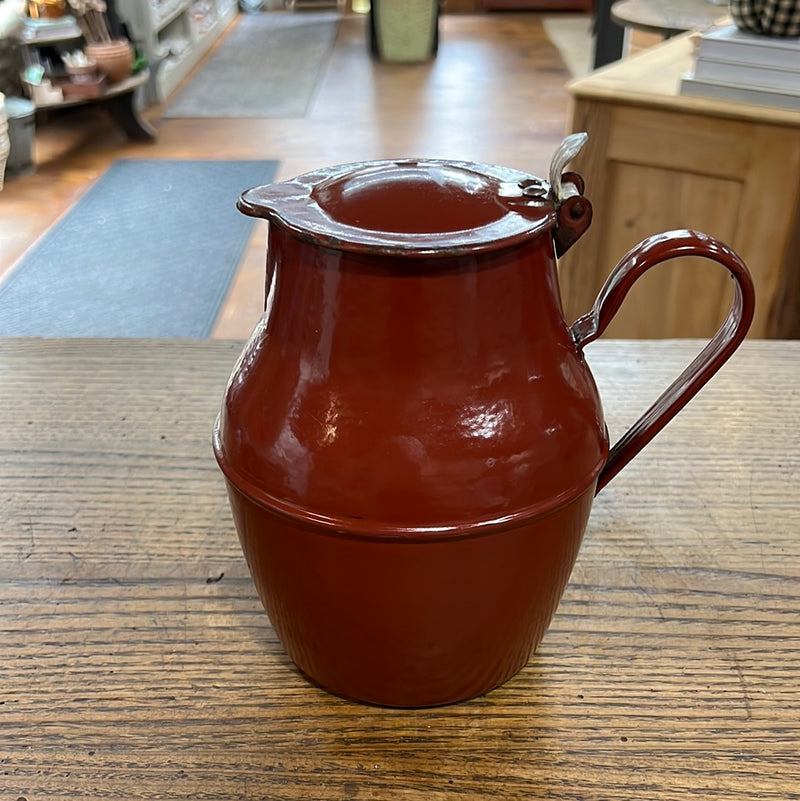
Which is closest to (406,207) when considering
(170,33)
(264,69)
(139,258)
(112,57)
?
(139,258)

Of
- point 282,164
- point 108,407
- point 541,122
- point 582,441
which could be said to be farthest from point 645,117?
point 541,122

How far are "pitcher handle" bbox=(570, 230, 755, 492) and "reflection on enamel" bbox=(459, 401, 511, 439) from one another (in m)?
0.08

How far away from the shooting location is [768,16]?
1350mm

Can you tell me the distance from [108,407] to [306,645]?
14.8 inches

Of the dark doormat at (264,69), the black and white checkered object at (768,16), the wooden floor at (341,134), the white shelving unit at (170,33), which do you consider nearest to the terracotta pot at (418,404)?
the black and white checkered object at (768,16)

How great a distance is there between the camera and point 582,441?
0.46 metres

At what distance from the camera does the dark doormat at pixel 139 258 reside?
7.16 ft

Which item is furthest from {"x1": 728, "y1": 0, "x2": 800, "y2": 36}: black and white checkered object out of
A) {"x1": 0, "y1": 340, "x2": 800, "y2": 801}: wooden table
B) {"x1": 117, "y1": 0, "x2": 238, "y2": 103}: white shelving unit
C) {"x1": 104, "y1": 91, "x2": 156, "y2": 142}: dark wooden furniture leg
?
{"x1": 117, "y1": 0, "x2": 238, "y2": 103}: white shelving unit

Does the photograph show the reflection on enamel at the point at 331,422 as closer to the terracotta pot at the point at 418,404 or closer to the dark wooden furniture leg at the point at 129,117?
the terracotta pot at the point at 418,404

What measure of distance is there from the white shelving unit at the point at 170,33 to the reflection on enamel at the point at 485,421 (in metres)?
3.74

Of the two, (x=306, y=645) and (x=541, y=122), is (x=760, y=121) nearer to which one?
(x=306, y=645)

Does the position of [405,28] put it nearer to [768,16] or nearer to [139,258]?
[139,258]

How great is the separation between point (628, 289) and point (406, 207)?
0.41ft

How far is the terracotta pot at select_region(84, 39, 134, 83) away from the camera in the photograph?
10.9 ft
